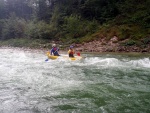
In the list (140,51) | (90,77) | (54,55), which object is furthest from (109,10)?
(90,77)

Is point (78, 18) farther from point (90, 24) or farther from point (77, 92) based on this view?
point (77, 92)

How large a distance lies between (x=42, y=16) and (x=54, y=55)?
2906cm

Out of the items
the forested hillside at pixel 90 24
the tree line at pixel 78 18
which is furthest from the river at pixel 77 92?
the tree line at pixel 78 18

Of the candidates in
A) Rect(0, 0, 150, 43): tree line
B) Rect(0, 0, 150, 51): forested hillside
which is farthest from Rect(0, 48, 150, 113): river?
Rect(0, 0, 150, 43): tree line

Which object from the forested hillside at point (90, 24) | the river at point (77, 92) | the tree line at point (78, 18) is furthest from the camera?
the tree line at point (78, 18)

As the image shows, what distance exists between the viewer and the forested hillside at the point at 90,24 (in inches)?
1008

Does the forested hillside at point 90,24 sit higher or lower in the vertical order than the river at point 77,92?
higher

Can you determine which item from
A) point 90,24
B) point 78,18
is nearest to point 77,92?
point 90,24

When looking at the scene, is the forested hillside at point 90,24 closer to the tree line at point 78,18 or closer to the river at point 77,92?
the tree line at point 78,18

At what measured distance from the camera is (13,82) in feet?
31.0

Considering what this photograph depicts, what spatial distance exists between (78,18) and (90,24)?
420cm

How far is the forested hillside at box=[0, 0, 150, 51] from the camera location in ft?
84.0

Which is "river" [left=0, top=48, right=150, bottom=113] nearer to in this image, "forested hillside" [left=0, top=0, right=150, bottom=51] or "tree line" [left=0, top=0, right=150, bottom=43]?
"forested hillside" [left=0, top=0, right=150, bottom=51]

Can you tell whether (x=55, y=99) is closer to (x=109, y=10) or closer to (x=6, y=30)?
(x=109, y=10)
